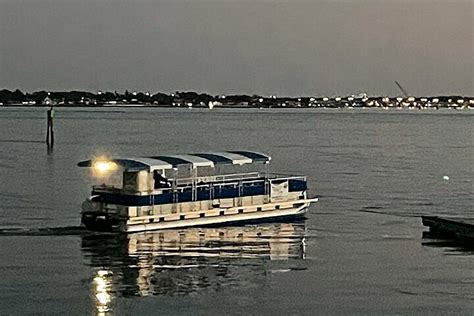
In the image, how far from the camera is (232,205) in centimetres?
4297

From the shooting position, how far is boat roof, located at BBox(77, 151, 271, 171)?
1612 inches

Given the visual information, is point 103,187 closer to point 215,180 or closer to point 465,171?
point 215,180

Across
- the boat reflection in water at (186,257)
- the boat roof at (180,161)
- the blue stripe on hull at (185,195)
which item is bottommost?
the boat reflection in water at (186,257)

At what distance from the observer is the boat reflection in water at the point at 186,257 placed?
95.3ft

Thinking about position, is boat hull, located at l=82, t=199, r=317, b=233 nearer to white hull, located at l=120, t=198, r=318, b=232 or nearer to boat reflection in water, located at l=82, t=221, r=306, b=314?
white hull, located at l=120, t=198, r=318, b=232

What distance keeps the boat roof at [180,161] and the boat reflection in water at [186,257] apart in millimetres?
2787

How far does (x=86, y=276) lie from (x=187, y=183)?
13967 millimetres

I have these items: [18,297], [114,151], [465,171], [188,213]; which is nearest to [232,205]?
[188,213]

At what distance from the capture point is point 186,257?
34.4m

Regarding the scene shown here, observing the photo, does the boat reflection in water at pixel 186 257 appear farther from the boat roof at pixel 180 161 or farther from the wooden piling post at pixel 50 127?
the wooden piling post at pixel 50 127

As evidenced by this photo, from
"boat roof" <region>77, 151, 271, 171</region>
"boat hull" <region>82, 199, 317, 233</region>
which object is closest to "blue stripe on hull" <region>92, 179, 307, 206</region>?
"boat hull" <region>82, 199, 317, 233</region>

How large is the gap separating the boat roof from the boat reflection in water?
2.79 m

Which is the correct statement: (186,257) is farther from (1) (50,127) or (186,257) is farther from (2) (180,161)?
(1) (50,127)

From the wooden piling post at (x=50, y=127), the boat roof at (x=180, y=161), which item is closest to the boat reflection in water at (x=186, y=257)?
the boat roof at (x=180, y=161)
